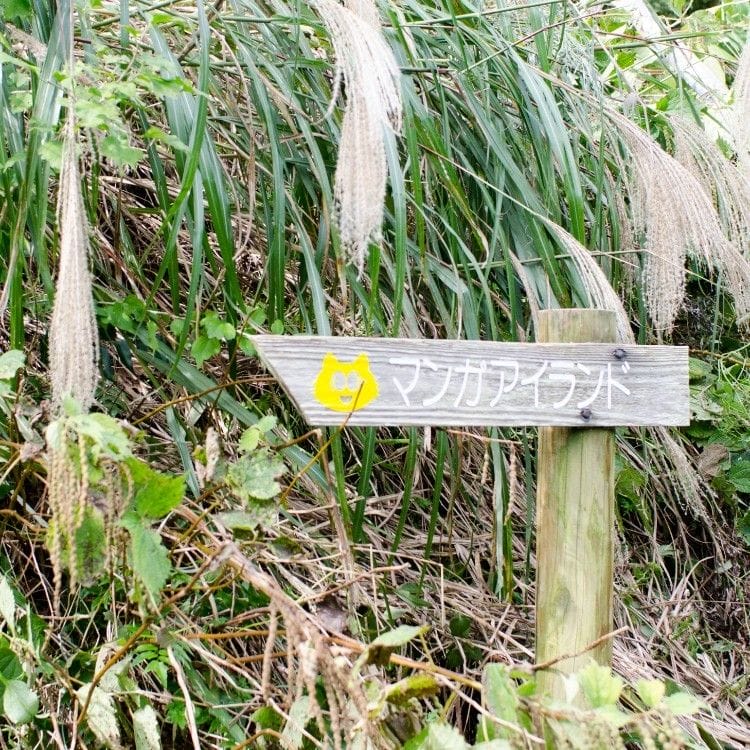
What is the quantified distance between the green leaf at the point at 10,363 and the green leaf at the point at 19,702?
457mm

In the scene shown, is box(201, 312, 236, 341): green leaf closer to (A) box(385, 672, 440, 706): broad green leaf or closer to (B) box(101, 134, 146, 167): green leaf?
(B) box(101, 134, 146, 167): green leaf

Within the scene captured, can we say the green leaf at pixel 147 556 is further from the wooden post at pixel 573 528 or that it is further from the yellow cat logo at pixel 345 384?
the wooden post at pixel 573 528

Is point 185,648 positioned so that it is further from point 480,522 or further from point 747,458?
point 747,458

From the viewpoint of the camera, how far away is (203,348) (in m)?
1.68

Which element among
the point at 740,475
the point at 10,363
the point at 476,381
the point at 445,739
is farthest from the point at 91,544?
the point at 740,475

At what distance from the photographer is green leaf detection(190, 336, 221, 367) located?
5.47 feet

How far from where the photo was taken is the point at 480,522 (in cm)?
217

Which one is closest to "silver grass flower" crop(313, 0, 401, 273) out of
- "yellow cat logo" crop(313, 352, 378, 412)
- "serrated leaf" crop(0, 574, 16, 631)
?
"yellow cat logo" crop(313, 352, 378, 412)

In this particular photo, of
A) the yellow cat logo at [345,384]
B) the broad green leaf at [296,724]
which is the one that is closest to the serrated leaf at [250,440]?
the yellow cat logo at [345,384]

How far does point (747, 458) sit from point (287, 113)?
174 centimetres

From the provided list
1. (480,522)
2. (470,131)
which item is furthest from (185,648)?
(470,131)

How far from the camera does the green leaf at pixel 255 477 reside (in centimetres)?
128

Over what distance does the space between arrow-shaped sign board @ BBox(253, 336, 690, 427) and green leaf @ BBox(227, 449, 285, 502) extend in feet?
0.30

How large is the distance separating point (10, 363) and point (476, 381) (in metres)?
0.68
